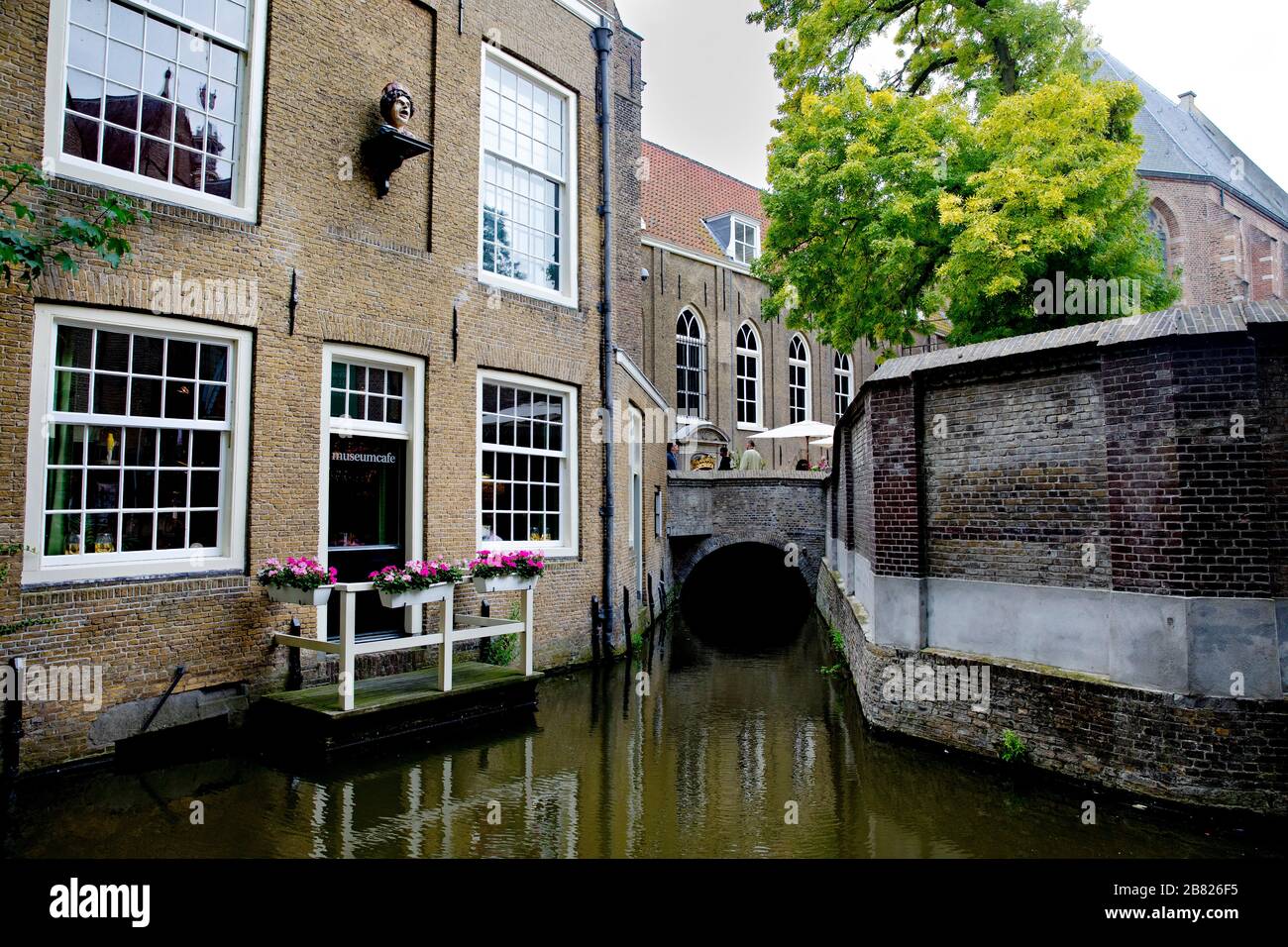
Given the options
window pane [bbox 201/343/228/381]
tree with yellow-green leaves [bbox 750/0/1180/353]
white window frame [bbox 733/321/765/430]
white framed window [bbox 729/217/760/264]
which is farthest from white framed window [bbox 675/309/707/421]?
window pane [bbox 201/343/228/381]

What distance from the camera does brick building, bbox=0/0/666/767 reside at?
640 centimetres

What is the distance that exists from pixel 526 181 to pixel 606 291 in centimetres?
185

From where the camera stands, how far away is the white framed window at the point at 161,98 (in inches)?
259

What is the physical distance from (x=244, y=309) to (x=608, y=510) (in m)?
5.53

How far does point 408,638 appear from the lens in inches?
297

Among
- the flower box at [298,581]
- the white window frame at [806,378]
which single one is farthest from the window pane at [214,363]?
the white window frame at [806,378]

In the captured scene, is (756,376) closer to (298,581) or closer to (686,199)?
(686,199)

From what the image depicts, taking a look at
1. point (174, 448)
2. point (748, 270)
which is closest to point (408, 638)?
point (174, 448)

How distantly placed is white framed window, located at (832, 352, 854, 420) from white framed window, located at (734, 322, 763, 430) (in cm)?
511

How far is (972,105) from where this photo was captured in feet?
47.9

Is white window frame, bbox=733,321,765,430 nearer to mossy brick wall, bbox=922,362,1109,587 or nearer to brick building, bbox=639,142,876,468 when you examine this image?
brick building, bbox=639,142,876,468

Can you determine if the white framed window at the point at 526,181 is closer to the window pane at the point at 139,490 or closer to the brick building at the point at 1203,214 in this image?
the window pane at the point at 139,490
